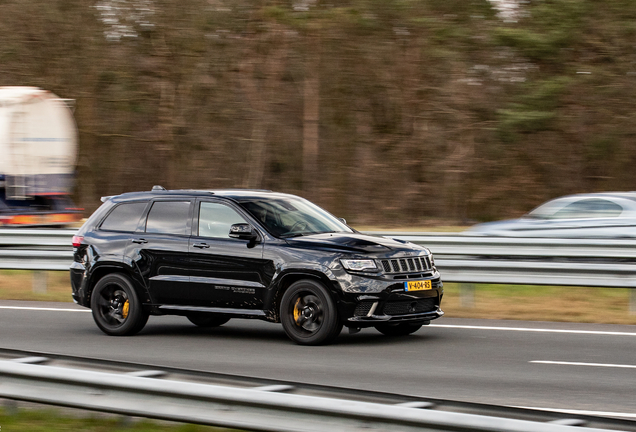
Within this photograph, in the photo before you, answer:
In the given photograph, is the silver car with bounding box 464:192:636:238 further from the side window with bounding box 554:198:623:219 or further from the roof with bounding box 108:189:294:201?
the roof with bounding box 108:189:294:201

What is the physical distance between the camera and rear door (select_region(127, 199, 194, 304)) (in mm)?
9977

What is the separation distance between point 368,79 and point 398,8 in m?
2.16

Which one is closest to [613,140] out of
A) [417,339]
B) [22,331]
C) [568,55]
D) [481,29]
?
[568,55]

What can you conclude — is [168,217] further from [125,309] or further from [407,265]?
[407,265]

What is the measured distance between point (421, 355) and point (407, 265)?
100 cm

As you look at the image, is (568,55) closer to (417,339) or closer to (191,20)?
(191,20)

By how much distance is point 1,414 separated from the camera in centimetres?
598

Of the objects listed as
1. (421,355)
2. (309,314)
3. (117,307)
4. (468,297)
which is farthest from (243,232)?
(468,297)

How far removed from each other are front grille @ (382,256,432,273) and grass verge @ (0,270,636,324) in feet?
9.08

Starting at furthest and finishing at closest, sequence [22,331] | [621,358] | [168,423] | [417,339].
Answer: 1. [22,331]
2. [417,339]
3. [621,358]
4. [168,423]

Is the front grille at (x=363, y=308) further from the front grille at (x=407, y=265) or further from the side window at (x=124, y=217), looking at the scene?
the side window at (x=124, y=217)

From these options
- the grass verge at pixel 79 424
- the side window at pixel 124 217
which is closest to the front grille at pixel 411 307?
the side window at pixel 124 217

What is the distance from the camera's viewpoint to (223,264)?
970cm

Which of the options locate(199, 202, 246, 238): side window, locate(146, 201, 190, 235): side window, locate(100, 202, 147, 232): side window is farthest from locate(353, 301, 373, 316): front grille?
locate(100, 202, 147, 232): side window
